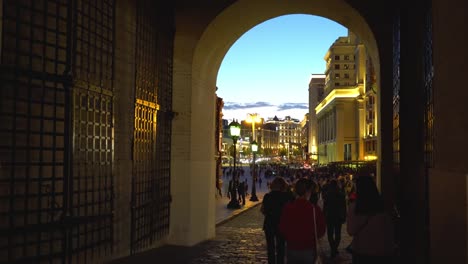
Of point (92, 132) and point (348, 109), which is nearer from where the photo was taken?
point (92, 132)

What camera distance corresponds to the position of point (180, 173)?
40.5 feet

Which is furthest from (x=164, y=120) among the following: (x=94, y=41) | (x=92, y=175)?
(x=92, y=175)

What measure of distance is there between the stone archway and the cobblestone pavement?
0.60m

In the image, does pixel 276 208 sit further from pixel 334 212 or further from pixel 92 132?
pixel 334 212

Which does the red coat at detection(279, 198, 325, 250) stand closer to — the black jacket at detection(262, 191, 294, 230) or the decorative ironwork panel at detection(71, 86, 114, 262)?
the black jacket at detection(262, 191, 294, 230)

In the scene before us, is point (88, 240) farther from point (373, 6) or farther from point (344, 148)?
point (344, 148)

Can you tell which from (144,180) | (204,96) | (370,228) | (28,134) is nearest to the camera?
(370,228)

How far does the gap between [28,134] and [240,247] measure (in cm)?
733

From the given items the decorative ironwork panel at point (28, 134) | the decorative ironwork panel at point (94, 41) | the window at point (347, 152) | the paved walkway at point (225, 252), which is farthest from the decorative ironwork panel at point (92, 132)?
the window at point (347, 152)

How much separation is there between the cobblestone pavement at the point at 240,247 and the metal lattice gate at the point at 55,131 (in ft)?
10.3

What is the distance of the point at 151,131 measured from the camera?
10.8 m

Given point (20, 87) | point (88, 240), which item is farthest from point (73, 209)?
point (20, 87)

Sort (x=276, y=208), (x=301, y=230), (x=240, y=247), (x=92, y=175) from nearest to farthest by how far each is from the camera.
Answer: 1. (x=301, y=230)
2. (x=92, y=175)
3. (x=276, y=208)
4. (x=240, y=247)

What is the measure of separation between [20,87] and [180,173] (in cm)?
→ 587
